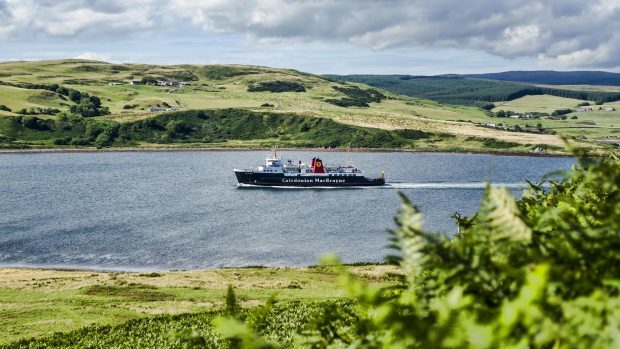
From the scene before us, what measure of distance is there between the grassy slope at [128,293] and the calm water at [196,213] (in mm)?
→ 12625

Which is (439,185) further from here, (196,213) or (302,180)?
(196,213)

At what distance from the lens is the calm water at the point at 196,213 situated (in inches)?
2965

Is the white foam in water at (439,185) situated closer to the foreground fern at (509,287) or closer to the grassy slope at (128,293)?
the grassy slope at (128,293)

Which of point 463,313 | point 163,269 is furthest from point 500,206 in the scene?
point 163,269

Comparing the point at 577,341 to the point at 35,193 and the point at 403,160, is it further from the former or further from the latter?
the point at 403,160

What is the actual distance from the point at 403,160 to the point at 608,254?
186770 mm

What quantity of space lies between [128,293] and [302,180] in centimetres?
9117

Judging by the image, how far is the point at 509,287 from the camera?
145 inches

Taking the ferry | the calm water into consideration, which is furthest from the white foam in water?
the ferry

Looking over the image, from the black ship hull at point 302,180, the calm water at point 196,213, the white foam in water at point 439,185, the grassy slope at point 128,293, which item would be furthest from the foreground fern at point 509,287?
the black ship hull at point 302,180

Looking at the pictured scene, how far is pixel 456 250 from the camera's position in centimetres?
366

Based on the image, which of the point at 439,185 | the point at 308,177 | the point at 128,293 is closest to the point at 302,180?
the point at 308,177

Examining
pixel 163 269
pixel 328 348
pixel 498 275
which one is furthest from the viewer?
pixel 163 269

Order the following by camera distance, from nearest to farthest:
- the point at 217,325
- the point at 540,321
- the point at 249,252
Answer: the point at 540,321 < the point at 217,325 < the point at 249,252
